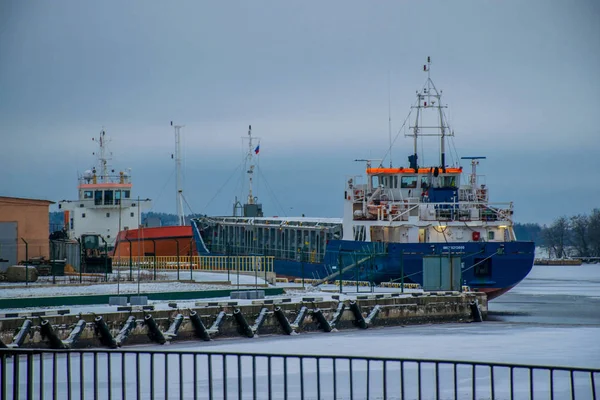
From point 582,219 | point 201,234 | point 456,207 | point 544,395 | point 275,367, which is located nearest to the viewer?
point 544,395

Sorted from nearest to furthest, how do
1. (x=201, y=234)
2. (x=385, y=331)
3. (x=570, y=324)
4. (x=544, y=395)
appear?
(x=544, y=395)
(x=385, y=331)
(x=570, y=324)
(x=201, y=234)

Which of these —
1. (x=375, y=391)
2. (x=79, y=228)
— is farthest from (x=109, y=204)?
(x=375, y=391)

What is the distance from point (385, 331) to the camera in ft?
117

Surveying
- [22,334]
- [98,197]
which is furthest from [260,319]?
[98,197]

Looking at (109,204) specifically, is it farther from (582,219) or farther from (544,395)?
(582,219)

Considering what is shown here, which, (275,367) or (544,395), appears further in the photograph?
(275,367)

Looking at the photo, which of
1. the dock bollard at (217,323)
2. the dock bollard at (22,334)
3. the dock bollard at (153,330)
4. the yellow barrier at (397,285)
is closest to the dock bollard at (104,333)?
the dock bollard at (153,330)

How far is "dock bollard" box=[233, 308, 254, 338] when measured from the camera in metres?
33.0

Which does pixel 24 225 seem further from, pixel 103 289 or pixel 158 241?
pixel 158 241

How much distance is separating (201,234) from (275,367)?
5516 cm

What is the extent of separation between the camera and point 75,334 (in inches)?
1124

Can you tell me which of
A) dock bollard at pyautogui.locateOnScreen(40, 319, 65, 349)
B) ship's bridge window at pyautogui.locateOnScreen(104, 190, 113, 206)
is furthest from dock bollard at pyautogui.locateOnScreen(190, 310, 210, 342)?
ship's bridge window at pyautogui.locateOnScreen(104, 190, 113, 206)

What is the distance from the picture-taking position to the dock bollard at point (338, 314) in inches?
1393

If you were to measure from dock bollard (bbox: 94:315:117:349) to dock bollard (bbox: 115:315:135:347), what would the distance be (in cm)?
22
